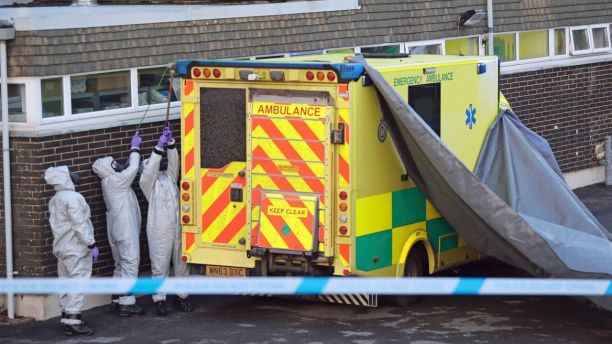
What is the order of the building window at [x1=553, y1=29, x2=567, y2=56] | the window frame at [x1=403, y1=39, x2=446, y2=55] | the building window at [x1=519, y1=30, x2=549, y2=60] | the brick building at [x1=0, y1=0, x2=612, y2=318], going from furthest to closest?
1. the building window at [x1=553, y1=29, x2=567, y2=56]
2. the building window at [x1=519, y1=30, x2=549, y2=60]
3. the window frame at [x1=403, y1=39, x2=446, y2=55]
4. the brick building at [x1=0, y1=0, x2=612, y2=318]

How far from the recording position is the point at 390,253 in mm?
11812

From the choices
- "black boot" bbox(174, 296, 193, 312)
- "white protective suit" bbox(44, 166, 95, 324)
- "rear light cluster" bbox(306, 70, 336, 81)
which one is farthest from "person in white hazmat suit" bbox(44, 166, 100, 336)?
"rear light cluster" bbox(306, 70, 336, 81)

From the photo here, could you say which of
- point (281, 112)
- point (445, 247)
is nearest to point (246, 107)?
point (281, 112)

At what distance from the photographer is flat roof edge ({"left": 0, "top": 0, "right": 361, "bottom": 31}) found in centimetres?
1187

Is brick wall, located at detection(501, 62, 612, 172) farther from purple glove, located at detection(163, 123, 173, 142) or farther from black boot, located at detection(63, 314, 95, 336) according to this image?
black boot, located at detection(63, 314, 95, 336)

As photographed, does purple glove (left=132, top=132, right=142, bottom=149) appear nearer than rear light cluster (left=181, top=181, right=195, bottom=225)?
No

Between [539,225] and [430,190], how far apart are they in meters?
1.04

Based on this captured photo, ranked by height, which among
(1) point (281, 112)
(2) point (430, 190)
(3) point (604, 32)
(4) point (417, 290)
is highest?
(3) point (604, 32)

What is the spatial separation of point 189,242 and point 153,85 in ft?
6.43

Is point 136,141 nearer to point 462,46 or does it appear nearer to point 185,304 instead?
point 185,304

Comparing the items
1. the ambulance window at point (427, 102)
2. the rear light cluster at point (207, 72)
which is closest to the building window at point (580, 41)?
the ambulance window at point (427, 102)

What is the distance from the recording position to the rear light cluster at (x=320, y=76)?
1119 centimetres

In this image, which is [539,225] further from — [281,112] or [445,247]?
[281,112]

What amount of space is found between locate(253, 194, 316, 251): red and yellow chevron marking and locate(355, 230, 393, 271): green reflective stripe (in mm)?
448
